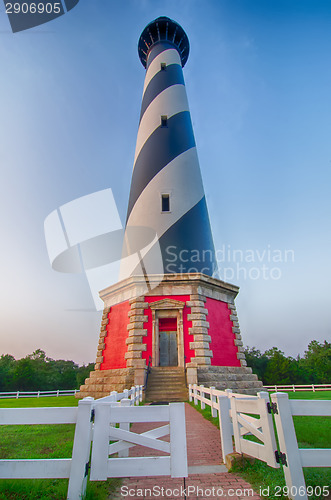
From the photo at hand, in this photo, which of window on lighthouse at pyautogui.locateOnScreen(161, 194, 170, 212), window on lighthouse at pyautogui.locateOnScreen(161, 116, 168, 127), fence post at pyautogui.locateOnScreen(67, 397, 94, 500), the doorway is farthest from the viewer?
window on lighthouse at pyautogui.locateOnScreen(161, 116, 168, 127)

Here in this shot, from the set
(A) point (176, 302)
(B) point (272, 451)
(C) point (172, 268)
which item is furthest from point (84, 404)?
(C) point (172, 268)

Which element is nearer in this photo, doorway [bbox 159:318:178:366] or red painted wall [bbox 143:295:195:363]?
red painted wall [bbox 143:295:195:363]

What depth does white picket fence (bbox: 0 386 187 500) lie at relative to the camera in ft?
9.09

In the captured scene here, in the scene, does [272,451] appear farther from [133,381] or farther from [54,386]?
[54,386]

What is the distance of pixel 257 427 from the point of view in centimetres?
345

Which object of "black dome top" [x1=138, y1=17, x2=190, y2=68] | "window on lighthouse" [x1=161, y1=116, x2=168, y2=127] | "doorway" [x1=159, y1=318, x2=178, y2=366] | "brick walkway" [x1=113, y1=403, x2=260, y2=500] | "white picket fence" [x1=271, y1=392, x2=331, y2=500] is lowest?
"brick walkway" [x1=113, y1=403, x2=260, y2=500]

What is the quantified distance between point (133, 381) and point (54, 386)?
2872 centimetres

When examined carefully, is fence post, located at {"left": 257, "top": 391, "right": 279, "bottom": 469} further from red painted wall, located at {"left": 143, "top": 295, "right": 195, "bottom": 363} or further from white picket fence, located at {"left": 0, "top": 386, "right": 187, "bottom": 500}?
red painted wall, located at {"left": 143, "top": 295, "right": 195, "bottom": 363}

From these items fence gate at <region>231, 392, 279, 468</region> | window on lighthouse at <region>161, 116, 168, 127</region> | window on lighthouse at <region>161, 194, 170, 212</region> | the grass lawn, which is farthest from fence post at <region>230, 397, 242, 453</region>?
window on lighthouse at <region>161, 116, 168, 127</region>

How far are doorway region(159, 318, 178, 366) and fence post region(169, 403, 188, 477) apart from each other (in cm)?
1065

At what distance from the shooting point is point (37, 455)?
4207 mm

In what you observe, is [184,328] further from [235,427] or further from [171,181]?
[235,427]

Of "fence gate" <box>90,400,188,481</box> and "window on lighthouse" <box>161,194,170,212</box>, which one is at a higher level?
"window on lighthouse" <box>161,194,170,212</box>

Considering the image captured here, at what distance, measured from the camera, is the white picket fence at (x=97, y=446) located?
277 cm
